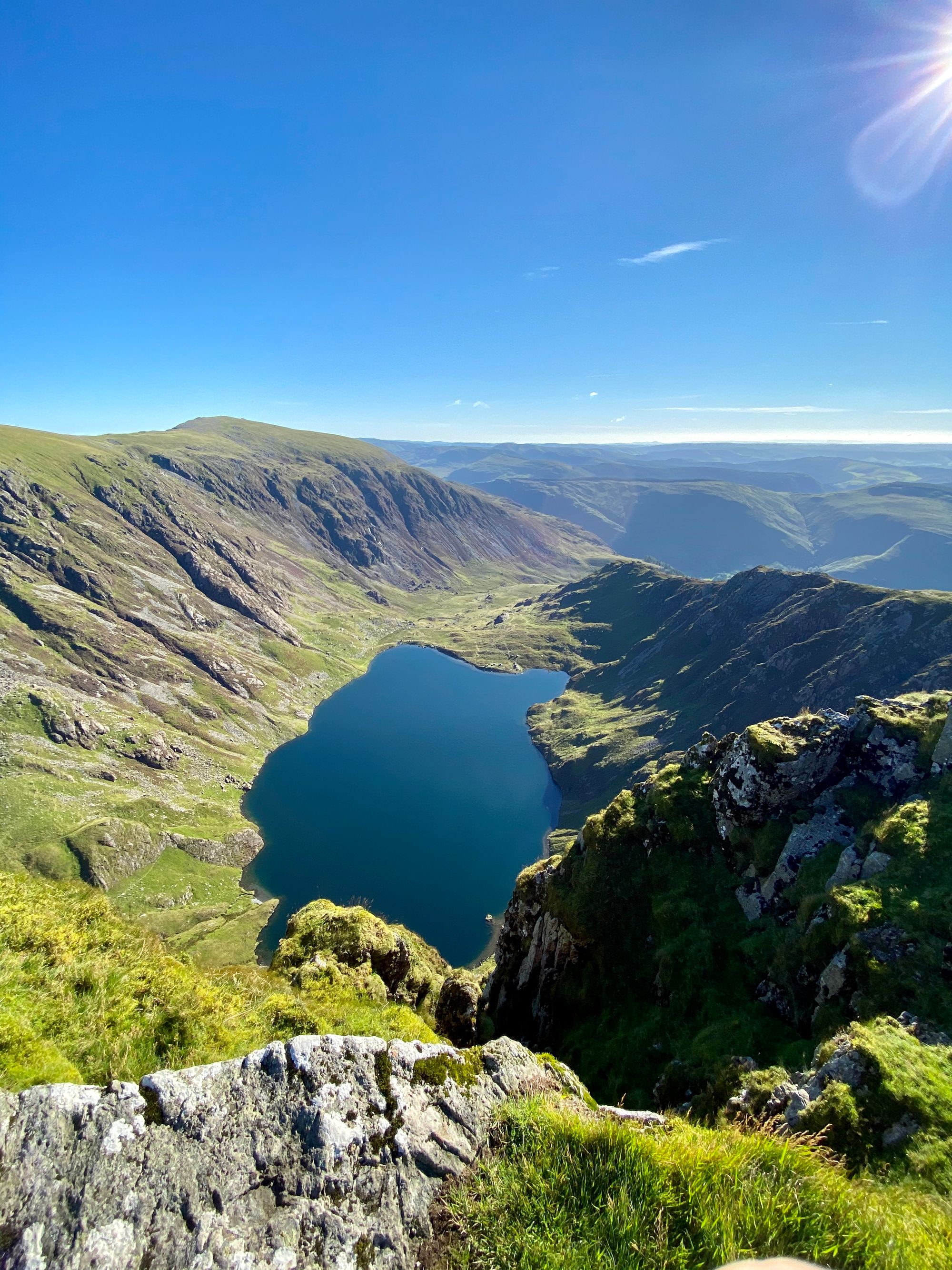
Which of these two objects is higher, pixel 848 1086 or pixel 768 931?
pixel 848 1086

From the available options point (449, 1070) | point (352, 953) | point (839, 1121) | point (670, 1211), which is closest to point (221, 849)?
point (352, 953)

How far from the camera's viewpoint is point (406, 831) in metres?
144

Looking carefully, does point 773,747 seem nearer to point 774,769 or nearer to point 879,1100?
point 774,769

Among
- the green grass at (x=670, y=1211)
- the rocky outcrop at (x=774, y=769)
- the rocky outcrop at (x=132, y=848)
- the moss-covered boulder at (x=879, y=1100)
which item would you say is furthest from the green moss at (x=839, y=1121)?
the rocky outcrop at (x=132, y=848)

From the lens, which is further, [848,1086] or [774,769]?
[774,769]

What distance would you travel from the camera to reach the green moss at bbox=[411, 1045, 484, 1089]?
12.6 metres

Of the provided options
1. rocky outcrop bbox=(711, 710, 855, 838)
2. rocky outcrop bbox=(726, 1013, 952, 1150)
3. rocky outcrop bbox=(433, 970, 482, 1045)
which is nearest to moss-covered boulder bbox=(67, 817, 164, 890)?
rocky outcrop bbox=(433, 970, 482, 1045)

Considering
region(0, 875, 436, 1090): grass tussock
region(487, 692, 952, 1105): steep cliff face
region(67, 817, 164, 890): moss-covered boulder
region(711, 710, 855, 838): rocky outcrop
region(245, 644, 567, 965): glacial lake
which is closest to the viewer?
region(0, 875, 436, 1090): grass tussock

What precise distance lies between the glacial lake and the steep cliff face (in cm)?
8222

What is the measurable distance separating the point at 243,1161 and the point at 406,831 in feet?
468

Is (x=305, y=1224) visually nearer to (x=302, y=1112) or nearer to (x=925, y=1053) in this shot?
(x=302, y=1112)

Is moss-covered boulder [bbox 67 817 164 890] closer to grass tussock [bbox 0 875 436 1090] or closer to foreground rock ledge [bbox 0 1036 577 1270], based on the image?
grass tussock [bbox 0 875 436 1090]

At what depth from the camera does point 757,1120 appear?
15273 mm

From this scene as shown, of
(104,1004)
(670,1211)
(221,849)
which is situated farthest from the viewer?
(221,849)
